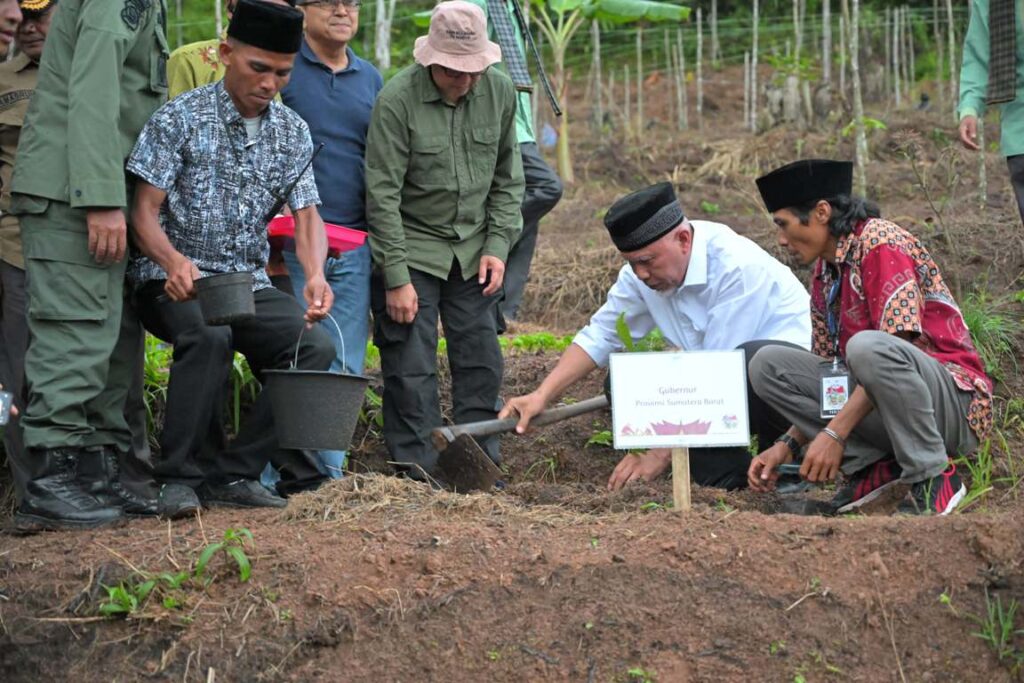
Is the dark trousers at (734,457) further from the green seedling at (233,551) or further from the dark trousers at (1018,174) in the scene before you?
the green seedling at (233,551)

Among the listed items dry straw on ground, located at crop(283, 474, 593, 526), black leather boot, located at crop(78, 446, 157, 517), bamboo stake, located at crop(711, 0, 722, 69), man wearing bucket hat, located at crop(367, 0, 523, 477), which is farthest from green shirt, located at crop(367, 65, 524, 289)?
bamboo stake, located at crop(711, 0, 722, 69)

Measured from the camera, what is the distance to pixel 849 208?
4.25 m

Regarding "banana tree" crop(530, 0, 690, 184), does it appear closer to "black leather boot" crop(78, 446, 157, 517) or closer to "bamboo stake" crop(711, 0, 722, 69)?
"bamboo stake" crop(711, 0, 722, 69)

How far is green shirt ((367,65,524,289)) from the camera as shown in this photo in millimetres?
4699

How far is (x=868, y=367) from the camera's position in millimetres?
3959

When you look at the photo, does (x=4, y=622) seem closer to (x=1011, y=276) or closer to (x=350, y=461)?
(x=350, y=461)

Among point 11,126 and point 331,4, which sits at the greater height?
point 331,4

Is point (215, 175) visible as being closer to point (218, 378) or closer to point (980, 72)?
point (218, 378)

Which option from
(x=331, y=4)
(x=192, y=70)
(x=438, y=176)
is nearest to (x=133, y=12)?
(x=192, y=70)

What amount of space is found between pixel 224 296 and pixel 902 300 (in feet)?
6.85

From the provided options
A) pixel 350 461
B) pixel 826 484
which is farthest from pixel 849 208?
pixel 350 461

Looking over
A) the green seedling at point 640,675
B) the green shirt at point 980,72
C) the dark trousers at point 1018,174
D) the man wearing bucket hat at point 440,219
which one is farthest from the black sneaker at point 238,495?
the green shirt at point 980,72

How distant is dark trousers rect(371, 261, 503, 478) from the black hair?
1328 mm

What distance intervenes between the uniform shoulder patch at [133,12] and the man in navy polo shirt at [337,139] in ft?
2.76
